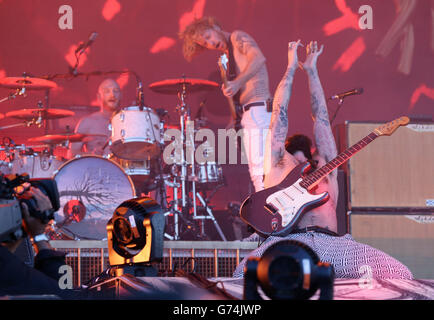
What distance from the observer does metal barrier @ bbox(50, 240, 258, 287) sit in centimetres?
368

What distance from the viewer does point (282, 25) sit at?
656cm

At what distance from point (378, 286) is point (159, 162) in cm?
415

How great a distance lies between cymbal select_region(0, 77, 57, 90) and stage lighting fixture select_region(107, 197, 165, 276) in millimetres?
4192

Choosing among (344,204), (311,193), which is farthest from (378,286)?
(344,204)

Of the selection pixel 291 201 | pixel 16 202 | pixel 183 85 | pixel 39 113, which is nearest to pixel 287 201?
pixel 291 201

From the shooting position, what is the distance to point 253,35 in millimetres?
6531

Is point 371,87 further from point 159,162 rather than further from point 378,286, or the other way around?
point 378,286

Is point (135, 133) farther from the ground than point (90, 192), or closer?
farther from the ground

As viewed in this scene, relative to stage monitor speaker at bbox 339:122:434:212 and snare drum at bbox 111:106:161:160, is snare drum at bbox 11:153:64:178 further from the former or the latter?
stage monitor speaker at bbox 339:122:434:212

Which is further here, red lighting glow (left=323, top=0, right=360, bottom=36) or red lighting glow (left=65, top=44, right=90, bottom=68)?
red lighting glow (left=65, top=44, right=90, bottom=68)

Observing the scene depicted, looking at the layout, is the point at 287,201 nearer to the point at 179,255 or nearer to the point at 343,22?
the point at 179,255

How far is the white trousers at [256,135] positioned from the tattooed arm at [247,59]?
29cm

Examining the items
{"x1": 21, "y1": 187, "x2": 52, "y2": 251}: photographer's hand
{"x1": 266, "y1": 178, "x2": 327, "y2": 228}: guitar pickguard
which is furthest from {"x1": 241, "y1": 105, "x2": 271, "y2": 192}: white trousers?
{"x1": 21, "y1": 187, "x2": 52, "y2": 251}: photographer's hand

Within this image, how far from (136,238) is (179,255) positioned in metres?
2.14
